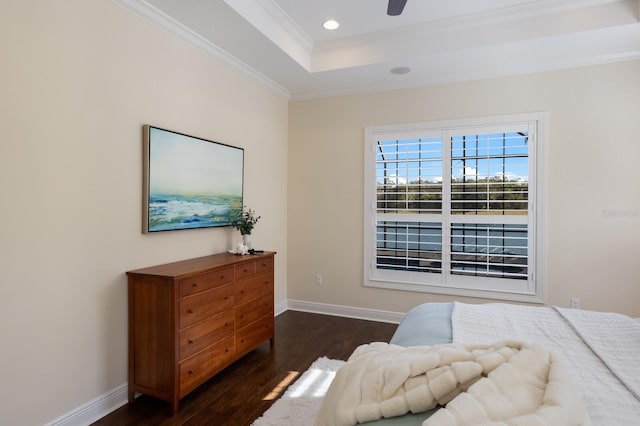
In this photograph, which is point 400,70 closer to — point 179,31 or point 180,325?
point 179,31

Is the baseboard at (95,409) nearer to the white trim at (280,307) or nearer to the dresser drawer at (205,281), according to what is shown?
the dresser drawer at (205,281)

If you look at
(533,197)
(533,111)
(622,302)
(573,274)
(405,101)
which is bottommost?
(622,302)

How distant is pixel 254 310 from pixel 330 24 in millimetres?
2774

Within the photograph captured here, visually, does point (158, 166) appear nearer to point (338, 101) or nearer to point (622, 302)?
point (338, 101)

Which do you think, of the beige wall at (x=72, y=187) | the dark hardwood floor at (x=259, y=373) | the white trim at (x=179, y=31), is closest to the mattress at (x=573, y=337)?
the dark hardwood floor at (x=259, y=373)

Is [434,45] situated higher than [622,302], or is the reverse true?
[434,45]

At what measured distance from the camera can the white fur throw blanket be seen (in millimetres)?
997

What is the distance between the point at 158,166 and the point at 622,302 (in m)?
4.35

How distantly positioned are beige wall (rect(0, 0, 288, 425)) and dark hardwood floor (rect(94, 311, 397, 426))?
0.38 metres

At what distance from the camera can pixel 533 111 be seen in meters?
3.61

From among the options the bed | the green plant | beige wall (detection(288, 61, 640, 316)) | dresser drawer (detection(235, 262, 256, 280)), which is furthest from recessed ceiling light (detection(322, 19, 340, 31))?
the bed

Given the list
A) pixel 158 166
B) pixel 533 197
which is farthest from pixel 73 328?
pixel 533 197

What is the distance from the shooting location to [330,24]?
3375 mm

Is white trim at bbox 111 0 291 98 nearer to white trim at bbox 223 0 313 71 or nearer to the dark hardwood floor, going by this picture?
white trim at bbox 223 0 313 71
